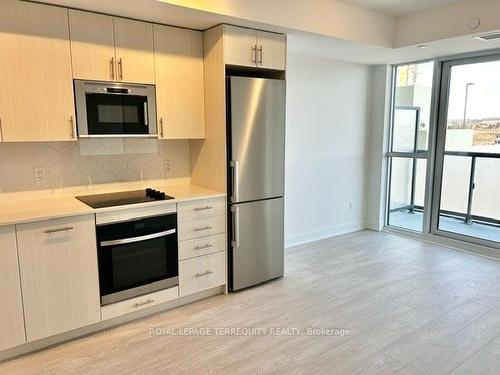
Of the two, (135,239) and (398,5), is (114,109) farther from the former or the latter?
(398,5)

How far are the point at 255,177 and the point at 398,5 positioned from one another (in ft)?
7.52

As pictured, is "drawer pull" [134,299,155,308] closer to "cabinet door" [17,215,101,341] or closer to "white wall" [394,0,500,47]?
"cabinet door" [17,215,101,341]

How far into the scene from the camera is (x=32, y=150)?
9.48 ft

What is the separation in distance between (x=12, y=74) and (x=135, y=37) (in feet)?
3.09

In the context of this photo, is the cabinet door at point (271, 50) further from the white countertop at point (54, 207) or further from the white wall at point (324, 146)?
the white countertop at point (54, 207)

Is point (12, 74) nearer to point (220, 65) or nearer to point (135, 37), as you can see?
point (135, 37)

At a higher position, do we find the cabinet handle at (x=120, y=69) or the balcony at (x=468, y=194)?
the cabinet handle at (x=120, y=69)

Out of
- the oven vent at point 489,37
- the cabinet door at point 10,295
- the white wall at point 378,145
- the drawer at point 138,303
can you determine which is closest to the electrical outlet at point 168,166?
the drawer at point 138,303

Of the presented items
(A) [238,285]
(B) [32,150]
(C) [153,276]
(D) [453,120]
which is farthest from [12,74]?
(D) [453,120]

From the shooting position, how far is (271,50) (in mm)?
3336

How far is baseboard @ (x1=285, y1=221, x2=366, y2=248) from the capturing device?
475cm

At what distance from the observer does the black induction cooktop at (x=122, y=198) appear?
2817 millimetres

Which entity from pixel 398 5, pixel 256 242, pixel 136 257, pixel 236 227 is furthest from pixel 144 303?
pixel 398 5

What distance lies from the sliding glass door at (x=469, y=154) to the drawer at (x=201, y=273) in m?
3.18
